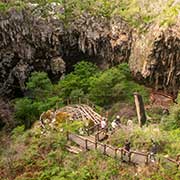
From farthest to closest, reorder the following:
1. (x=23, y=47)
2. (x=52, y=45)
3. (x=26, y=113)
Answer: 1. (x=52, y=45)
2. (x=23, y=47)
3. (x=26, y=113)

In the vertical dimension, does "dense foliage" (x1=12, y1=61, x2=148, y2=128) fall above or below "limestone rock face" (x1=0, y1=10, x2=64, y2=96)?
below

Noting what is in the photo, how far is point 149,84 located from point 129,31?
194 inches

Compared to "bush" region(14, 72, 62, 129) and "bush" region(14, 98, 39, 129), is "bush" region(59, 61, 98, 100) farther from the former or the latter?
"bush" region(14, 98, 39, 129)

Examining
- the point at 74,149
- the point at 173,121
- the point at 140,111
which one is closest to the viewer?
the point at 74,149

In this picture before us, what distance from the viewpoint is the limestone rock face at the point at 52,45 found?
3622 centimetres

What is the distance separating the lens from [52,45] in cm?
3747

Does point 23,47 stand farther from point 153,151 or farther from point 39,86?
point 153,151

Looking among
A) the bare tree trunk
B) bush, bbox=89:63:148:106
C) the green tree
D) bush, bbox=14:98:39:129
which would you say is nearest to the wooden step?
the bare tree trunk

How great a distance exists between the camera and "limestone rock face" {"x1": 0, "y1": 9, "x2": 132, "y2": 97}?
119ft

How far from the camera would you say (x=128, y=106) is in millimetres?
30906

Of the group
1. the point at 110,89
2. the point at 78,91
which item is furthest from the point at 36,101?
the point at 110,89

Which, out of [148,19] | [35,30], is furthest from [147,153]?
[35,30]

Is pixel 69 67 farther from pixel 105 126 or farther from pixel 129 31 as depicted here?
pixel 105 126

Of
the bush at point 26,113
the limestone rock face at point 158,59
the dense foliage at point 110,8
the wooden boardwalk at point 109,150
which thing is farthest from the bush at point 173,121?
the bush at point 26,113
